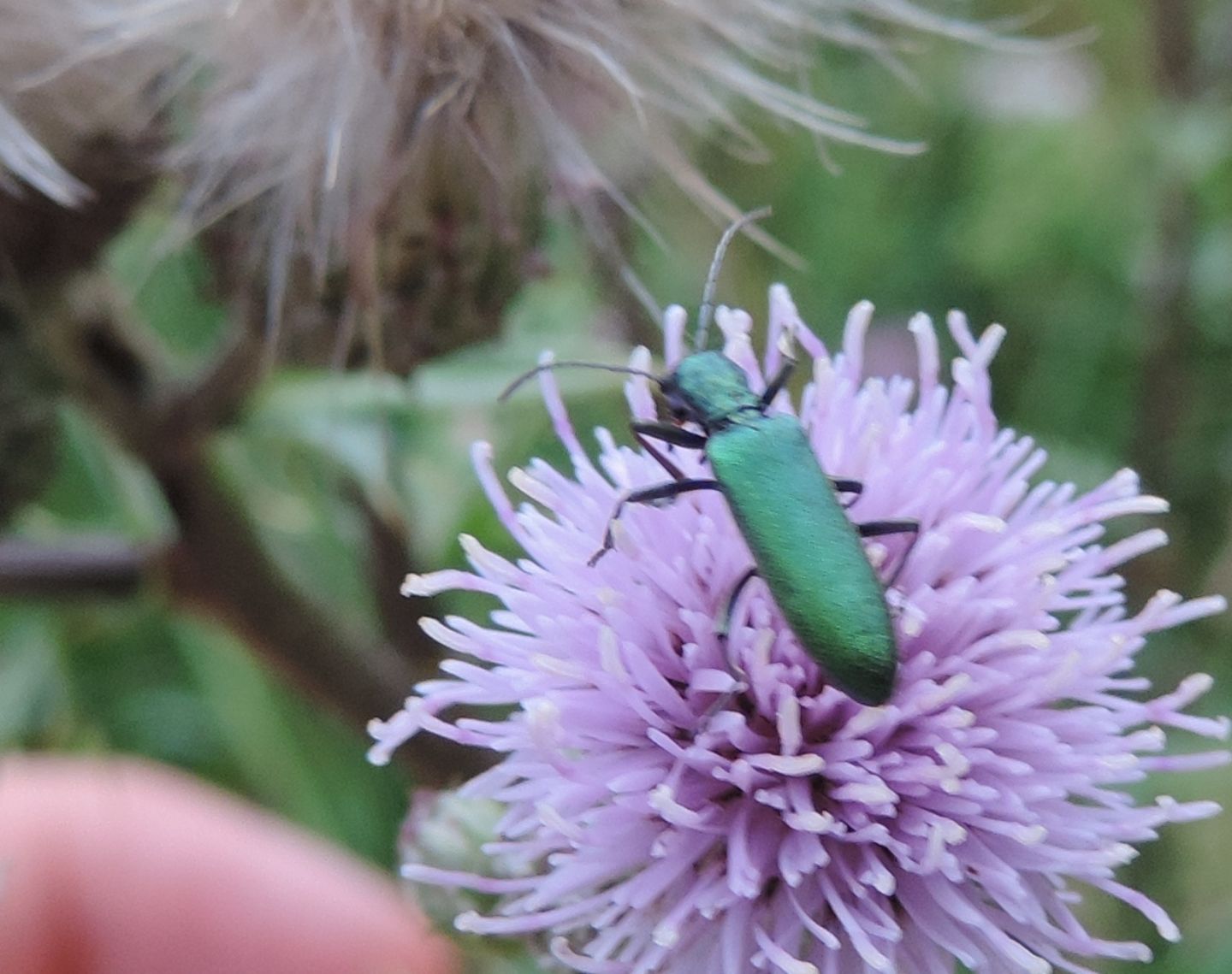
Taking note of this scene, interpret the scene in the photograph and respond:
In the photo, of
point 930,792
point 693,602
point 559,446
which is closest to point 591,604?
point 693,602

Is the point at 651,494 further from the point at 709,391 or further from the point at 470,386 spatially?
the point at 470,386

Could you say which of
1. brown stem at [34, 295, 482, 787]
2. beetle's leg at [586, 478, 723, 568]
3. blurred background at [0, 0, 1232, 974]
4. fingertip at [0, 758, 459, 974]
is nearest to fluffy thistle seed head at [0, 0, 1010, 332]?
blurred background at [0, 0, 1232, 974]

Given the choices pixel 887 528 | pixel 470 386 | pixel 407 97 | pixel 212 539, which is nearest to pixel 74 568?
pixel 212 539

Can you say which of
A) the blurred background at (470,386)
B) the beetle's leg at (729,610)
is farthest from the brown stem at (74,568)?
the beetle's leg at (729,610)

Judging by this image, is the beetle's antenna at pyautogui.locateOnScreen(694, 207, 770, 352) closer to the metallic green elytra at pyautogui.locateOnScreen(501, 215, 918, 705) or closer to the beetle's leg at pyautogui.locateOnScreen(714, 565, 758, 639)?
the metallic green elytra at pyautogui.locateOnScreen(501, 215, 918, 705)

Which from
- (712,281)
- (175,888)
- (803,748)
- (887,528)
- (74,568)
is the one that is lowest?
(175,888)

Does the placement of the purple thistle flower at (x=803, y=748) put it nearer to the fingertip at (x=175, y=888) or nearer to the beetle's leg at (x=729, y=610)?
the beetle's leg at (x=729, y=610)
